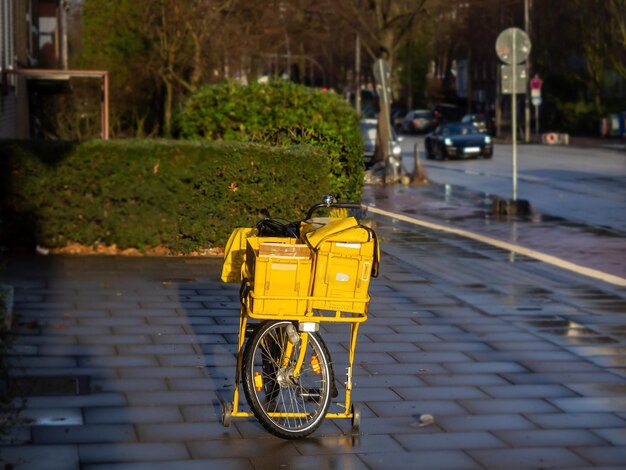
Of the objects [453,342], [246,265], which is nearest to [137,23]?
[453,342]

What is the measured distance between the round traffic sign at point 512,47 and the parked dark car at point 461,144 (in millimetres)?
21148

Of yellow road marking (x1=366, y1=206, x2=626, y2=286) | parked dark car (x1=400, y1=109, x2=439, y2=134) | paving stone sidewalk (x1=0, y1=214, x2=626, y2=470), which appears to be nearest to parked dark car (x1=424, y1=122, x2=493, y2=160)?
yellow road marking (x1=366, y1=206, x2=626, y2=286)

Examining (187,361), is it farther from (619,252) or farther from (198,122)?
(619,252)

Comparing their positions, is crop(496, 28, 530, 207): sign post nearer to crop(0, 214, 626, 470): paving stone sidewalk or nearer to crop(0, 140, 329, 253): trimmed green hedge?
crop(0, 140, 329, 253): trimmed green hedge

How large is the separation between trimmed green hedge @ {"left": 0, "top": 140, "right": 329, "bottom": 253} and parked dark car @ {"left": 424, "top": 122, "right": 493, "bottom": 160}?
1168 inches

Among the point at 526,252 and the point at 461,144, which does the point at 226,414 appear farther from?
the point at 461,144

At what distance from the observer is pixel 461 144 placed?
43.8 metres

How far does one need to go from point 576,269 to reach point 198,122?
17.0ft

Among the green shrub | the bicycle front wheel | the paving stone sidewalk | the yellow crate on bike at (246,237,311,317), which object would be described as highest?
the green shrub

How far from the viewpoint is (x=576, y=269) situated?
567 inches

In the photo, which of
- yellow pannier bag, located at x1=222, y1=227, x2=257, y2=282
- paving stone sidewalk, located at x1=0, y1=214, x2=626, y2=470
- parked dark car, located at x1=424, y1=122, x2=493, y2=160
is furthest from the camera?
parked dark car, located at x1=424, y1=122, x2=493, y2=160

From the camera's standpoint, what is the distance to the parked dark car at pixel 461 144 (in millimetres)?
43688

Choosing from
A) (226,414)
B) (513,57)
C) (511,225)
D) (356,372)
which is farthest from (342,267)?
(513,57)

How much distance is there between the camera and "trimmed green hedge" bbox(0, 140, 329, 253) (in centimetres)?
1398
